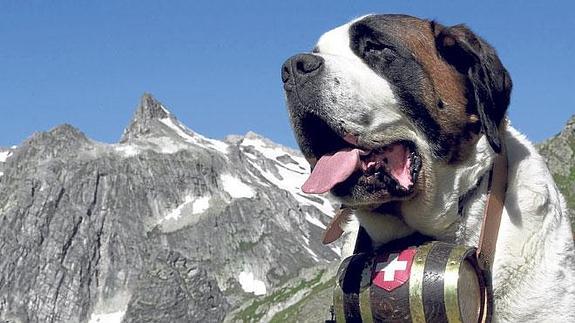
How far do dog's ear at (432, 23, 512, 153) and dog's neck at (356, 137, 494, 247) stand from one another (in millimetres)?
165

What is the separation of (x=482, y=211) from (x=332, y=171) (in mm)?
947

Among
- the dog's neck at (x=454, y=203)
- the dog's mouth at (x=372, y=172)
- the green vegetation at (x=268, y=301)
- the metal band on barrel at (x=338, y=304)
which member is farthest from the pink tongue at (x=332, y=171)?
the green vegetation at (x=268, y=301)

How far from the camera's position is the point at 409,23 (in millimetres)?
5953

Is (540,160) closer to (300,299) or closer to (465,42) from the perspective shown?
(465,42)

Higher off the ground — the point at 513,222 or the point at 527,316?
the point at 513,222

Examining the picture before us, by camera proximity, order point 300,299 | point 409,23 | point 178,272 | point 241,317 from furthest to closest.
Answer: point 178,272
point 241,317
point 300,299
point 409,23

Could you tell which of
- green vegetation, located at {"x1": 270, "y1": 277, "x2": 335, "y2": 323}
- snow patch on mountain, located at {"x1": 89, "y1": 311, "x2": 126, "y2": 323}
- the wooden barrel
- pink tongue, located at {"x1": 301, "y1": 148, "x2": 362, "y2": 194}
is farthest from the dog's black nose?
snow patch on mountain, located at {"x1": 89, "y1": 311, "x2": 126, "y2": 323}

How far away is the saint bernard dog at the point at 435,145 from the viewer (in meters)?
5.64

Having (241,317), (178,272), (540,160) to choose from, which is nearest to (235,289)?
(178,272)

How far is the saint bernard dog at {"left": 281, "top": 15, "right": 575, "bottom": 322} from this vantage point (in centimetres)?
564

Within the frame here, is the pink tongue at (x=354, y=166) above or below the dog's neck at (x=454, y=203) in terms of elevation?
above

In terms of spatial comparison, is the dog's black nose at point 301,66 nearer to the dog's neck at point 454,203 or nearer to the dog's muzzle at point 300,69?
the dog's muzzle at point 300,69

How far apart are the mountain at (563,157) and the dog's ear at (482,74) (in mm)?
45609

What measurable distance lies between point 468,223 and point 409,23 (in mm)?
1302
